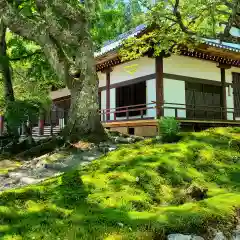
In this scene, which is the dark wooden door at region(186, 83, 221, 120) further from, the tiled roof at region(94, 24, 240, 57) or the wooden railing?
the tiled roof at region(94, 24, 240, 57)

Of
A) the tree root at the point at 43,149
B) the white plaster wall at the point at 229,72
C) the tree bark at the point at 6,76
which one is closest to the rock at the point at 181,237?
the tree root at the point at 43,149

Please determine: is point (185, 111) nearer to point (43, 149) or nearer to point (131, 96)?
point (131, 96)

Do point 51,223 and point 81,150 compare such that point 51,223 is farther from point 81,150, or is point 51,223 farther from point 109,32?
point 109,32

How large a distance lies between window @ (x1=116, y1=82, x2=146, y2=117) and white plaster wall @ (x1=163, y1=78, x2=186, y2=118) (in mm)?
1165

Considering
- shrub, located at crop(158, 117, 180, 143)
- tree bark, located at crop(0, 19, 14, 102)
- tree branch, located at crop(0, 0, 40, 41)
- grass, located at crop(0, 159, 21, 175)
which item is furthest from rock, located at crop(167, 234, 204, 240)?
tree bark, located at crop(0, 19, 14, 102)

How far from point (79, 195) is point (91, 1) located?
703 centimetres

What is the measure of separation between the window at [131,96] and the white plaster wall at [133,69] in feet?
1.56

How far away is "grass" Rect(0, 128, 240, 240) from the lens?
12.1ft

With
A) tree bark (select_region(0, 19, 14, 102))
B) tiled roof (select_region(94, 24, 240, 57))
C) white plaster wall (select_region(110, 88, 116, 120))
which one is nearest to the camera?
tree bark (select_region(0, 19, 14, 102))

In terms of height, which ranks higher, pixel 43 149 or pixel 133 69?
pixel 133 69

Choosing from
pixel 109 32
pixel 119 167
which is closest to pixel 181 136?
pixel 119 167

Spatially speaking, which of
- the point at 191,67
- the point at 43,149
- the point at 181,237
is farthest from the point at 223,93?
the point at 181,237

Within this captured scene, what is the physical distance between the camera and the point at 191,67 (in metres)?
16.6

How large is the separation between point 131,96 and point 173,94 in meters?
2.34
